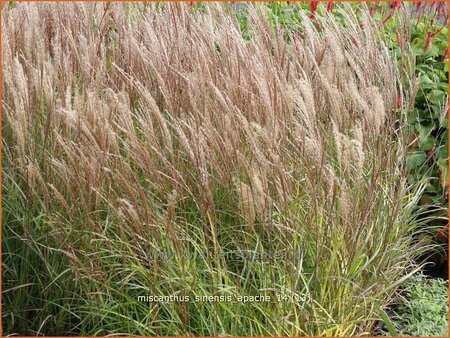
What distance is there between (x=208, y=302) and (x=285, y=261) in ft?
1.04

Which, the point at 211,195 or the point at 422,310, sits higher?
the point at 211,195

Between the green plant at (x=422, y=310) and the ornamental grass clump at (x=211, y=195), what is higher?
the ornamental grass clump at (x=211, y=195)

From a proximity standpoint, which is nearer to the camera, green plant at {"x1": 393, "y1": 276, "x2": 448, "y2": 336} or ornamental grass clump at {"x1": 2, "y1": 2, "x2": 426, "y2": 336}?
ornamental grass clump at {"x1": 2, "y1": 2, "x2": 426, "y2": 336}

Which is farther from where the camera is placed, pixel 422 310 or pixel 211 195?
pixel 422 310

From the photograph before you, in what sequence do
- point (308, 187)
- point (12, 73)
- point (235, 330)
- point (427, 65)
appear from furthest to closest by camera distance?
point (427, 65) < point (12, 73) < point (308, 187) < point (235, 330)

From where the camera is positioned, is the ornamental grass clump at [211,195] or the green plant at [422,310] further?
the green plant at [422,310]

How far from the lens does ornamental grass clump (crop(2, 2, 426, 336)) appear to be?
2771mm


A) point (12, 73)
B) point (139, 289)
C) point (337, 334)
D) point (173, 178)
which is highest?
point (12, 73)

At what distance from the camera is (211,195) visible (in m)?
2.74

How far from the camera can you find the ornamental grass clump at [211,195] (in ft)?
9.09

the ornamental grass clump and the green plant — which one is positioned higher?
the ornamental grass clump

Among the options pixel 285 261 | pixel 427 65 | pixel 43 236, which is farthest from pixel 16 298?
pixel 427 65

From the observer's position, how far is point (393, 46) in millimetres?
4508

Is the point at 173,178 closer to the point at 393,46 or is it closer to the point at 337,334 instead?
the point at 337,334
